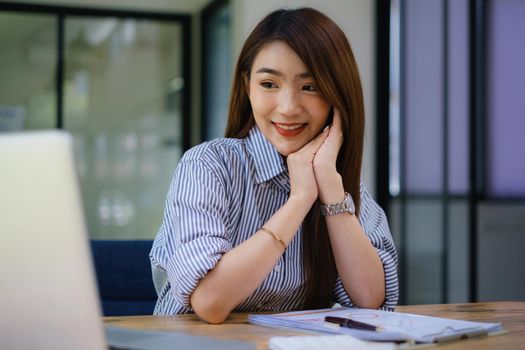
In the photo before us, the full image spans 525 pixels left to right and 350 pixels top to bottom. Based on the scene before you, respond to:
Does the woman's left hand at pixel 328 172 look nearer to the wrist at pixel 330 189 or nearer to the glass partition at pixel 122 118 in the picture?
the wrist at pixel 330 189

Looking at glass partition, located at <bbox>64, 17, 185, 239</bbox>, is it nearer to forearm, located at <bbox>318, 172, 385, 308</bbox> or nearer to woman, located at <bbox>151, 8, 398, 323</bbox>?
woman, located at <bbox>151, 8, 398, 323</bbox>

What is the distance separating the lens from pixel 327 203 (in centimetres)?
169

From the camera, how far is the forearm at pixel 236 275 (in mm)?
1432

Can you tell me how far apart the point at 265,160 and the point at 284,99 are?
151mm

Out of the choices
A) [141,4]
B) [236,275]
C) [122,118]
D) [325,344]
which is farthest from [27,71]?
[325,344]

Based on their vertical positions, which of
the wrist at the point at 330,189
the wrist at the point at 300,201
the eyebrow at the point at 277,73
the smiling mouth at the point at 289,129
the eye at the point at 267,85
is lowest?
the wrist at the point at 300,201

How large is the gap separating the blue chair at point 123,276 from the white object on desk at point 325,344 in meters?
0.84

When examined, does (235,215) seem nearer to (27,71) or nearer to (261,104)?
(261,104)

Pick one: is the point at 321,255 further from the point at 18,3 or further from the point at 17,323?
the point at 18,3

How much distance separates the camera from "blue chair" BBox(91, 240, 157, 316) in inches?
76.2

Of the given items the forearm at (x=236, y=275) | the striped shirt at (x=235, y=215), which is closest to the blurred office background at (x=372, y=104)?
the striped shirt at (x=235, y=215)

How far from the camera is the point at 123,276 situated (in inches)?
76.7

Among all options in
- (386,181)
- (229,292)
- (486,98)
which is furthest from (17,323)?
(386,181)

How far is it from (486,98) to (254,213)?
302 cm
